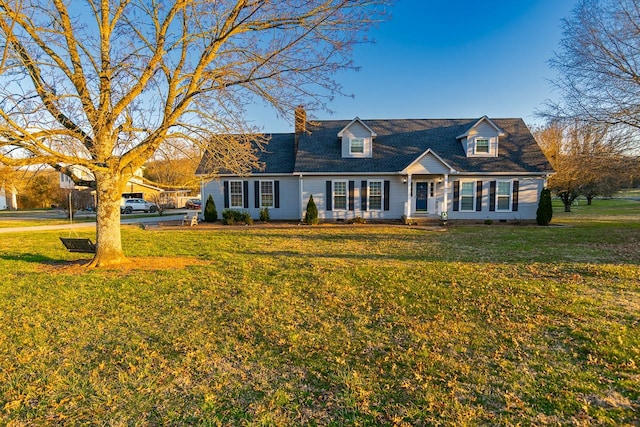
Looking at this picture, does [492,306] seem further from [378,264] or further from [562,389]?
[378,264]

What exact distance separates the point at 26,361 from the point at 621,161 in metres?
19.1

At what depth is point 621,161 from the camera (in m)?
13.9

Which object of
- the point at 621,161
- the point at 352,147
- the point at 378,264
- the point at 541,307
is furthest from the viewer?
the point at 352,147

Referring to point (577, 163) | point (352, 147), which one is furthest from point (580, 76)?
point (352, 147)

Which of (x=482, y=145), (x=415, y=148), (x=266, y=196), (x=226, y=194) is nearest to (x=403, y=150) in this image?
(x=415, y=148)

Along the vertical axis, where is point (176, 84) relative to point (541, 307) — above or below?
above

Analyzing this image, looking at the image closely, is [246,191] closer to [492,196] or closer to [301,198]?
[301,198]

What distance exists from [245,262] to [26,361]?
5.27 metres

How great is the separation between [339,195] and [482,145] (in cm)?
848

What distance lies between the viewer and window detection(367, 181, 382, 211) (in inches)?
731

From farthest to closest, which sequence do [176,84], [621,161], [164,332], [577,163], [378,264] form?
1. [577,163]
2. [621,161]
3. [378,264]
4. [176,84]
5. [164,332]

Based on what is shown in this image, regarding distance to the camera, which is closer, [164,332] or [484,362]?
[484,362]

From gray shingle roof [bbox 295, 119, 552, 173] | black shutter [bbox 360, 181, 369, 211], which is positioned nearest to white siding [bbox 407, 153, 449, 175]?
gray shingle roof [bbox 295, 119, 552, 173]

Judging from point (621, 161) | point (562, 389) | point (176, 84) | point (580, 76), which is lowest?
point (562, 389)
